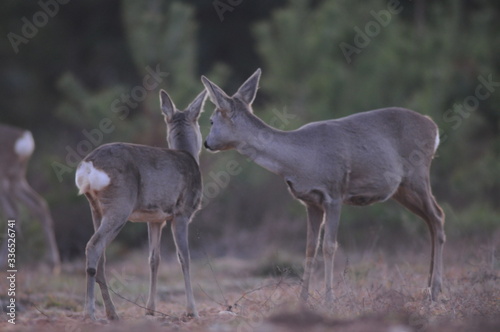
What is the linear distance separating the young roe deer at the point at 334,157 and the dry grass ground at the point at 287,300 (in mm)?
425

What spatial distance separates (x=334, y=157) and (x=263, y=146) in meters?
0.71

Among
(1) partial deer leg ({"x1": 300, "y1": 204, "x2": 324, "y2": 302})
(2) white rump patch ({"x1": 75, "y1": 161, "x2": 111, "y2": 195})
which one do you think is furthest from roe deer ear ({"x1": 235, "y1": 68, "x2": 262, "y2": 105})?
(2) white rump patch ({"x1": 75, "y1": 161, "x2": 111, "y2": 195})

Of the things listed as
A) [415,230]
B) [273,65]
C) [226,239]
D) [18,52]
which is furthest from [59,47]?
[415,230]

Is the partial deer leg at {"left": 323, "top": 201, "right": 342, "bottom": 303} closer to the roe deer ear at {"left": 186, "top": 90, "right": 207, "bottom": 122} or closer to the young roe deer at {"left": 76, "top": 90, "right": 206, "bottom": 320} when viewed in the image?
the young roe deer at {"left": 76, "top": 90, "right": 206, "bottom": 320}

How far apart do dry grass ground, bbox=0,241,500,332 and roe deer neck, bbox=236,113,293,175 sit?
1.13 meters

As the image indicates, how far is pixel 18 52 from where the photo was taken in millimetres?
26688

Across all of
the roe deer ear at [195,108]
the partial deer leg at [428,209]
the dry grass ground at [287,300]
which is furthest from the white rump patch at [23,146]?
the partial deer leg at [428,209]

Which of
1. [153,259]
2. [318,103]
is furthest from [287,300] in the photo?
[318,103]

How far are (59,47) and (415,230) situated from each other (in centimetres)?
1548

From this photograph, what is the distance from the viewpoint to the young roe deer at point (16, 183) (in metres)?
14.6

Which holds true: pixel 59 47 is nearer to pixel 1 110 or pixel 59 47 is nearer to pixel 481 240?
pixel 1 110

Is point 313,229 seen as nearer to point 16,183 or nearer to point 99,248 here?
point 99,248

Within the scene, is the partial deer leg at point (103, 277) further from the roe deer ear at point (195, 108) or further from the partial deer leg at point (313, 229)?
the partial deer leg at point (313, 229)

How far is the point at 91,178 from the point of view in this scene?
800 centimetres
